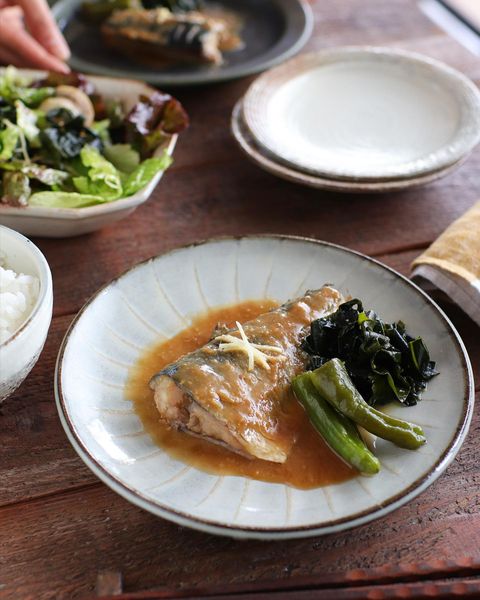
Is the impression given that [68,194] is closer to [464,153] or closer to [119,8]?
[464,153]

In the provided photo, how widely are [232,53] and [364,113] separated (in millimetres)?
966

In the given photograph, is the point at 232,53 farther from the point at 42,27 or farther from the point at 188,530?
the point at 188,530

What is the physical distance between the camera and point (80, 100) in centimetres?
298

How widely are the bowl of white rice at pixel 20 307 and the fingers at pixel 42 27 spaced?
5.44ft

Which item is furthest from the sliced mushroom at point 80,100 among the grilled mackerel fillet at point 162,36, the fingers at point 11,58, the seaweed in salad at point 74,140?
the grilled mackerel fillet at point 162,36

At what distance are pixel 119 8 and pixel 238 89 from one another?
0.92 m

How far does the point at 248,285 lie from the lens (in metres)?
2.37

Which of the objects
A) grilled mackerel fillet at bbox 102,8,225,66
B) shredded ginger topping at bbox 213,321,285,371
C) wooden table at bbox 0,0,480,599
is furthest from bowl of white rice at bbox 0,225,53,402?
grilled mackerel fillet at bbox 102,8,225,66

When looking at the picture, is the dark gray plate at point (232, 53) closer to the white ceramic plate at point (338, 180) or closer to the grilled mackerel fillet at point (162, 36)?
the grilled mackerel fillet at point (162, 36)

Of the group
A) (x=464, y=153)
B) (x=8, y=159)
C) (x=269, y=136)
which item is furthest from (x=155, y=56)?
(x=464, y=153)

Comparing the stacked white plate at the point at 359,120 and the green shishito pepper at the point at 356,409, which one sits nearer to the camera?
the green shishito pepper at the point at 356,409

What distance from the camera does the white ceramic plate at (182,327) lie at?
163 centimetres

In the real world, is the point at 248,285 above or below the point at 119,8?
above

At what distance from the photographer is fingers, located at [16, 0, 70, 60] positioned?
11.0 feet
